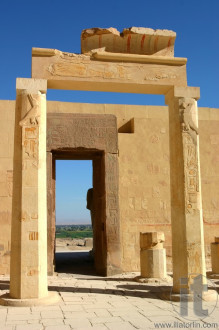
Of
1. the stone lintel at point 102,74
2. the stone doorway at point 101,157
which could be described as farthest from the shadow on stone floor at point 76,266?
the stone lintel at point 102,74

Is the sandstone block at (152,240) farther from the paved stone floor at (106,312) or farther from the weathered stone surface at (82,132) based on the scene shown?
the weathered stone surface at (82,132)

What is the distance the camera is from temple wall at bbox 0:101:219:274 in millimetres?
9672

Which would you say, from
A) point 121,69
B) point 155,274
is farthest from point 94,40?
point 155,274

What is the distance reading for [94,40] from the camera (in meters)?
6.68

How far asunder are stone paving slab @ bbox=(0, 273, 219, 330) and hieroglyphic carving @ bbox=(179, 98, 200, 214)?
167 cm

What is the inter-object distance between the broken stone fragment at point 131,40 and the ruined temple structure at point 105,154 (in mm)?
18

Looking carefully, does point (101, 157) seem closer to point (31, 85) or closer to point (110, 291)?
point (110, 291)

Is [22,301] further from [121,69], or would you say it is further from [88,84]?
[121,69]

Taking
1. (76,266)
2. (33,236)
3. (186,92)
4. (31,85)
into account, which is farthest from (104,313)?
(76,266)

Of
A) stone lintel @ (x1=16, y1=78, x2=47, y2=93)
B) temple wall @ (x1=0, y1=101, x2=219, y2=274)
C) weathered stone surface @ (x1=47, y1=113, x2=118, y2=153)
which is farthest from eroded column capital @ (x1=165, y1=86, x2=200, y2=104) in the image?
temple wall @ (x1=0, y1=101, x2=219, y2=274)

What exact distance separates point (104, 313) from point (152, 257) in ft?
11.0

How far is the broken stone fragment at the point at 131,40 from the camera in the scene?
6625 mm

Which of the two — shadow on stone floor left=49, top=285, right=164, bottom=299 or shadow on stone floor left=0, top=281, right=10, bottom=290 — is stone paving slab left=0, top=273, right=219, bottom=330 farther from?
shadow on stone floor left=0, top=281, right=10, bottom=290

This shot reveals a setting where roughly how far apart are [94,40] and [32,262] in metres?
3.96
